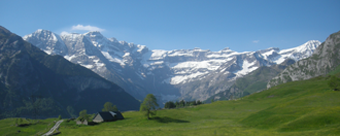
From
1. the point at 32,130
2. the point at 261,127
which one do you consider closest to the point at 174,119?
the point at 261,127

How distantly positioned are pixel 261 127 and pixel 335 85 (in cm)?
7785

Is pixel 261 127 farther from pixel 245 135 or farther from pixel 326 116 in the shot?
pixel 326 116

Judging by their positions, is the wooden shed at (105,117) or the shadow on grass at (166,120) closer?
the shadow on grass at (166,120)

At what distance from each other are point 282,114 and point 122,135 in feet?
148

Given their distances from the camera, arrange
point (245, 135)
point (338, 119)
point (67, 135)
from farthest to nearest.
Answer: point (67, 135) < point (245, 135) < point (338, 119)

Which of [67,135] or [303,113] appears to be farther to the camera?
[67,135]

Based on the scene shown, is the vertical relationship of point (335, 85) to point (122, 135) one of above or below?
above

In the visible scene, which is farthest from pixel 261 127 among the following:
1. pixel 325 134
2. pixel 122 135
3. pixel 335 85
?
pixel 335 85

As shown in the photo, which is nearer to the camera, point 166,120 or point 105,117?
point 166,120

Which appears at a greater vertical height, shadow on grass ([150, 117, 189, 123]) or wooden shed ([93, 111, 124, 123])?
wooden shed ([93, 111, 124, 123])

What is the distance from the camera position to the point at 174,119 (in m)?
91.7

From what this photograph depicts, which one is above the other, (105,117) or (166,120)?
(105,117)

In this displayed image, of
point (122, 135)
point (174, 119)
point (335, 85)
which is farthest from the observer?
point (335, 85)

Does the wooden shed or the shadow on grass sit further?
the wooden shed
